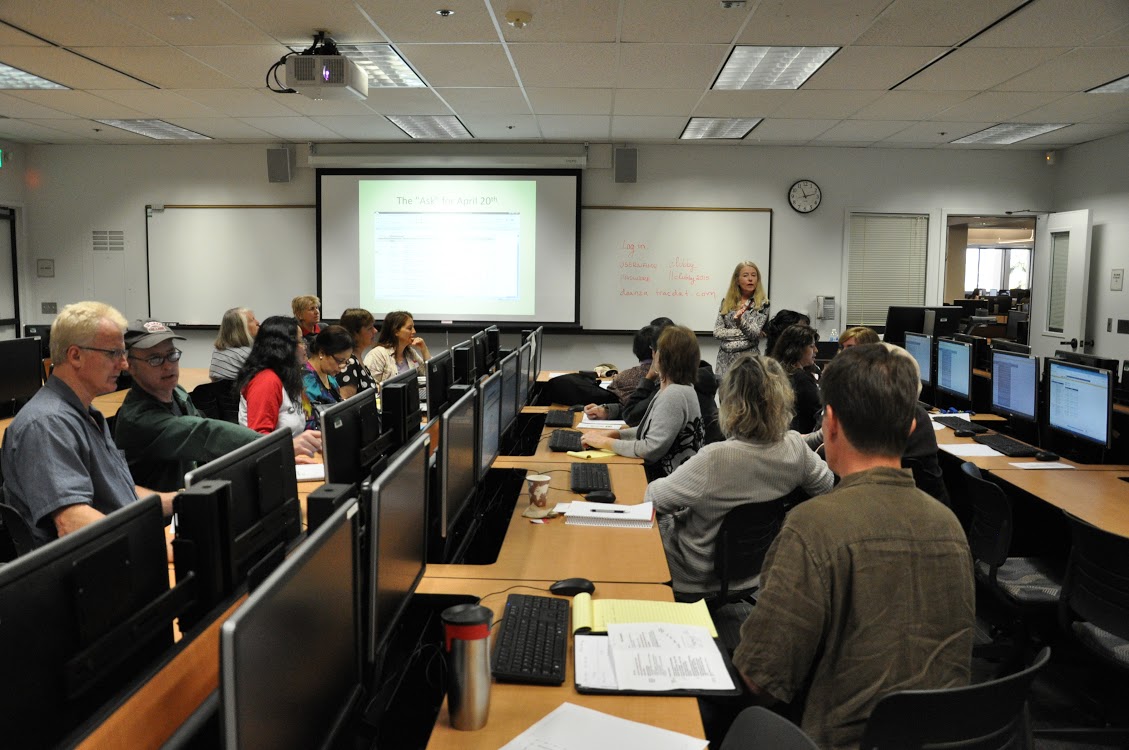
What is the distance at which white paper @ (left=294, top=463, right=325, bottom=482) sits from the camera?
10.4ft

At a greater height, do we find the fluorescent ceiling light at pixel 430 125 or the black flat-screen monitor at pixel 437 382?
the fluorescent ceiling light at pixel 430 125

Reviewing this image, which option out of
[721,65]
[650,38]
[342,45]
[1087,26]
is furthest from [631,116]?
[1087,26]

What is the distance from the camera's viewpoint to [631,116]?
259 inches

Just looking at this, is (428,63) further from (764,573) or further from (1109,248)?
(1109,248)

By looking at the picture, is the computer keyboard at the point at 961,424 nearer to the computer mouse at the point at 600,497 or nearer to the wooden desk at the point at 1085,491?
the wooden desk at the point at 1085,491

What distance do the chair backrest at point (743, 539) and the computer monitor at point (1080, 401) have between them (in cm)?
199

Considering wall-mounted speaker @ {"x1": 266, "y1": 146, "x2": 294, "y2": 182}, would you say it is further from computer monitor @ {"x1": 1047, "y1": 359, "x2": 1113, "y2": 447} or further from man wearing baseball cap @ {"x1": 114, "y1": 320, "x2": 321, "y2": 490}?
computer monitor @ {"x1": 1047, "y1": 359, "x2": 1113, "y2": 447}

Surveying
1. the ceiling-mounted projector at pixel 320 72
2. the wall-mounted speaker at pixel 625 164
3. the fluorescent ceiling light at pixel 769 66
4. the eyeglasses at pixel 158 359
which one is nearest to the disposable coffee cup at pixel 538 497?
the eyeglasses at pixel 158 359

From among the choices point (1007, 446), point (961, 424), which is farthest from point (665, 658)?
point (961, 424)

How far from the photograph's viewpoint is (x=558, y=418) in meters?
4.88

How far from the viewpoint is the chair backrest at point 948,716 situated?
134 cm

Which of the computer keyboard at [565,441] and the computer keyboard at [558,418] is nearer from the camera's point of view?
the computer keyboard at [565,441]

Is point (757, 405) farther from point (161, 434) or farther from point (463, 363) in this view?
point (161, 434)

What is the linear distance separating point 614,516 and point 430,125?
5173mm
